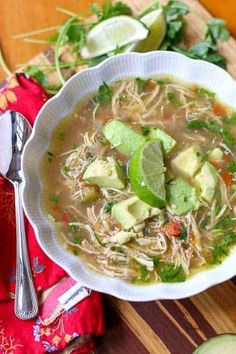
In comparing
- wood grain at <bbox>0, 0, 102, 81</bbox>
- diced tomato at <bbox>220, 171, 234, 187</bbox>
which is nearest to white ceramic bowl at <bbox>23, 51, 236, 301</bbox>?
diced tomato at <bbox>220, 171, 234, 187</bbox>

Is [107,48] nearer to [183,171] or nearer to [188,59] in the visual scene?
[188,59]

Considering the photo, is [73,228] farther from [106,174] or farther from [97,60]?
[97,60]

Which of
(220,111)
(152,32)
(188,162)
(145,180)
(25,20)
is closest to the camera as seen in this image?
(145,180)

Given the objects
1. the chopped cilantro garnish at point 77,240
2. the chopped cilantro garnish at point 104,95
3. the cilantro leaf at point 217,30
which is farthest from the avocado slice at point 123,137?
the cilantro leaf at point 217,30

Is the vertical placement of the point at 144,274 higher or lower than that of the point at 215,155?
lower

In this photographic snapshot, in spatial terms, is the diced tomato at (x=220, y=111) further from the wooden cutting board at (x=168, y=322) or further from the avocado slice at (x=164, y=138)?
the wooden cutting board at (x=168, y=322)

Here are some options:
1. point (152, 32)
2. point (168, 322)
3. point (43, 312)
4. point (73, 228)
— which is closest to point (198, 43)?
point (152, 32)
